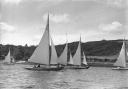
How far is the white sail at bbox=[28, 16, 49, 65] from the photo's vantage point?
73.6 metres

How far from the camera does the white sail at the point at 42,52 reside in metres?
73.6

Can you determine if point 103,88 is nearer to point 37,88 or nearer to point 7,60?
point 37,88

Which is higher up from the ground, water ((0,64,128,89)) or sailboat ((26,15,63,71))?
sailboat ((26,15,63,71))

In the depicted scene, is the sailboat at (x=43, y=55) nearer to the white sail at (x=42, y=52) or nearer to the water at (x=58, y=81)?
the white sail at (x=42, y=52)

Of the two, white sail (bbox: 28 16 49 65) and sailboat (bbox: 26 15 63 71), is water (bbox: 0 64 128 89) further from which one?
white sail (bbox: 28 16 49 65)

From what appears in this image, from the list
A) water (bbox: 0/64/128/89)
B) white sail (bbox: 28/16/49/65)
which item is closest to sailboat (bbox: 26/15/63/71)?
white sail (bbox: 28/16/49/65)

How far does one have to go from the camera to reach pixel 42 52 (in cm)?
7400

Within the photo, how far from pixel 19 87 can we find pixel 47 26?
3831cm

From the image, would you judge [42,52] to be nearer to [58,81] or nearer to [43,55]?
[43,55]

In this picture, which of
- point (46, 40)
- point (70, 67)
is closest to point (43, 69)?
point (46, 40)

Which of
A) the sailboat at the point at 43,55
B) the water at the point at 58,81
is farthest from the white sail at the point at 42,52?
the water at the point at 58,81

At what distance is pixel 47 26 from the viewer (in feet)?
248

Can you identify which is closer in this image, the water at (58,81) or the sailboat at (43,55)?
the water at (58,81)

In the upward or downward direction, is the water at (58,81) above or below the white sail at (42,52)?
below
